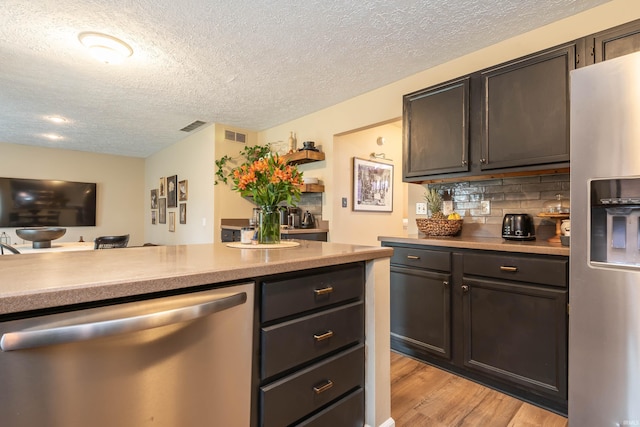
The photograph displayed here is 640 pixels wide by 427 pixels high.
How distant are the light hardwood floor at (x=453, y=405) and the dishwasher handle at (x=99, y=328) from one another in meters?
1.40

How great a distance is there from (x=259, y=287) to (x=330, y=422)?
2.16 ft

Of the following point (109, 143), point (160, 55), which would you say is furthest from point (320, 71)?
point (109, 143)

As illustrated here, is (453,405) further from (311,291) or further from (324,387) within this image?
(311,291)

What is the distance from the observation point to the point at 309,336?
1165 millimetres

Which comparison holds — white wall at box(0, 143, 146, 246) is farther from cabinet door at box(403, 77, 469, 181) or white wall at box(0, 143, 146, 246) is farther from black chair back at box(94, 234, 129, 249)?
cabinet door at box(403, 77, 469, 181)

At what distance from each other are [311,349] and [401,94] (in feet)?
8.56

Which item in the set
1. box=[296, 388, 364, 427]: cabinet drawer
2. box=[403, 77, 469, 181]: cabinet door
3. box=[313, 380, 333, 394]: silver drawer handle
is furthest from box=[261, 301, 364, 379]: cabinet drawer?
box=[403, 77, 469, 181]: cabinet door

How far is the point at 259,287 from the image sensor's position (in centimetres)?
106

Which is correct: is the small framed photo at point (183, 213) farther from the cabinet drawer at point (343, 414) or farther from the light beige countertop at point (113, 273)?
the cabinet drawer at point (343, 414)

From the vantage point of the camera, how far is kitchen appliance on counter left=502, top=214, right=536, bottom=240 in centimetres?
216

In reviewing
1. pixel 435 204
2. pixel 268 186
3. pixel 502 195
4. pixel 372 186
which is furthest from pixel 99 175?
pixel 502 195

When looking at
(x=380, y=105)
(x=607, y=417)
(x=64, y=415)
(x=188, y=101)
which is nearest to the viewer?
(x=64, y=415)

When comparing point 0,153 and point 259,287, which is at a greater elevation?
point 0,153

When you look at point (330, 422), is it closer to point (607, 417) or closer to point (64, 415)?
point (64, 415)
